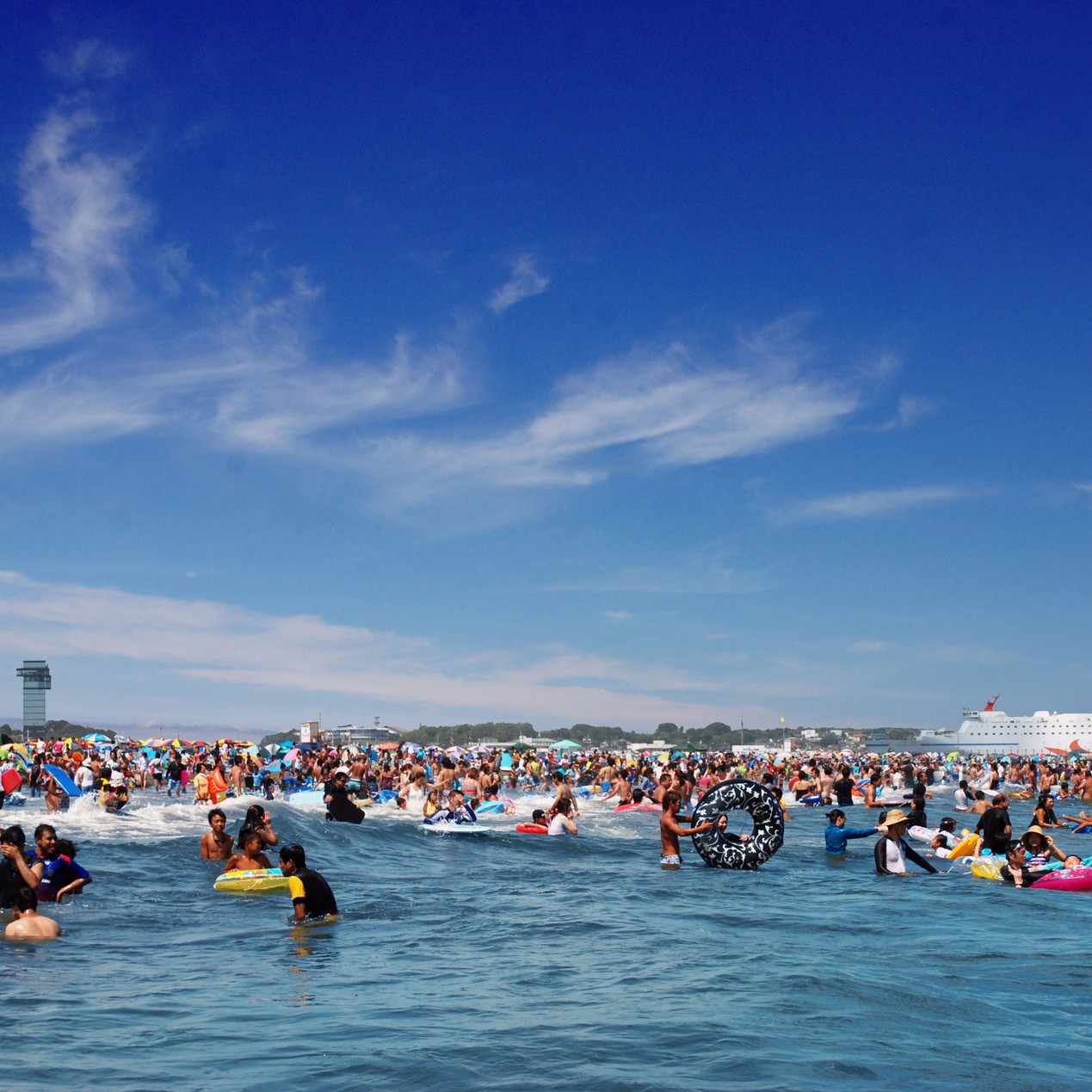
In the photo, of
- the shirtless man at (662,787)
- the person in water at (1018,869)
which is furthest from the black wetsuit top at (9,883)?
the shirtless man at (662,787)

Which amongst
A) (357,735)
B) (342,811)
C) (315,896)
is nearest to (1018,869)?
(315,896)

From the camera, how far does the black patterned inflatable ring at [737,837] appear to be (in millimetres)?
14945

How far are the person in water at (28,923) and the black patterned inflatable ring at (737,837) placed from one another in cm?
861

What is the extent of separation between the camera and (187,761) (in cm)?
3756

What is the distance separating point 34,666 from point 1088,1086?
300 ft

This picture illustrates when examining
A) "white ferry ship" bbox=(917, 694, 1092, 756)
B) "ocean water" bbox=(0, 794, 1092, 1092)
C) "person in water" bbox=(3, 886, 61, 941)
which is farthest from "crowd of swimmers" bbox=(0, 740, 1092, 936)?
"white ferry ship" bbox=(917, 694, 1092, 756)

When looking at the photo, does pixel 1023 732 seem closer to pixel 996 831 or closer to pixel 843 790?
pixel 843 790

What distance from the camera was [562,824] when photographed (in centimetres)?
2081

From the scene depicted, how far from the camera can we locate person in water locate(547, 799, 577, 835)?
20.7 metres

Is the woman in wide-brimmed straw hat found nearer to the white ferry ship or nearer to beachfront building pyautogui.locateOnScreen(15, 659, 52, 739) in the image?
beachfront building pyautogui.locateOnScreen(15, 659, 52, 739)

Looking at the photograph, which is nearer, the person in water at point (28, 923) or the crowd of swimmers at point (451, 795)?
the person in water at point (28, 923)

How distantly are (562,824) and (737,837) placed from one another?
6.12m

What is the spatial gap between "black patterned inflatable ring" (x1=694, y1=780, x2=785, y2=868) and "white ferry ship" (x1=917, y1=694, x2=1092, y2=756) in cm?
9906

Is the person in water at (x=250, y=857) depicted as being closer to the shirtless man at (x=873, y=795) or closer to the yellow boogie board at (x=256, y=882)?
the yellow boogie board at (x=256, y=882)
